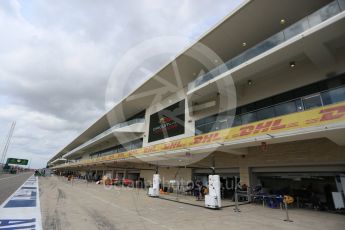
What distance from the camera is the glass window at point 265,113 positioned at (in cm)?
1252

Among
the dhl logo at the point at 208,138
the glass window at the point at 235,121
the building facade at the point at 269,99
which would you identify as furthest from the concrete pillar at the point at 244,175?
the dhl logo at the point at 208,138

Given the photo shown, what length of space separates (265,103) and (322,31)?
579 cm

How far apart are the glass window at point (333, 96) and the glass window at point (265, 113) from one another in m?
2.76

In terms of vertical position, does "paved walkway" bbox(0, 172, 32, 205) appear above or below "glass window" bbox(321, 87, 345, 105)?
below

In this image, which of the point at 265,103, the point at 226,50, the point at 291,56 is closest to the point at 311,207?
the point at 265,103

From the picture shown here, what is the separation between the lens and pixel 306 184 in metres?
12.6

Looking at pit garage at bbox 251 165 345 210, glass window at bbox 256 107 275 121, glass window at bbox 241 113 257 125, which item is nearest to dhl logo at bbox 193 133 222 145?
glass window at bbox 241 113 257 125

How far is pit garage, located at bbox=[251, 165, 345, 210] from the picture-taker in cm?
1097

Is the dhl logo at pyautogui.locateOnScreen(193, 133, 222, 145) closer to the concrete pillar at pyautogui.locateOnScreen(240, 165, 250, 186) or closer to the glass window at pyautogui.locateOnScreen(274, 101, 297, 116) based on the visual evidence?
the concrete pillar at pyautogui.locateOnScreen(240, 165, 250, 186)

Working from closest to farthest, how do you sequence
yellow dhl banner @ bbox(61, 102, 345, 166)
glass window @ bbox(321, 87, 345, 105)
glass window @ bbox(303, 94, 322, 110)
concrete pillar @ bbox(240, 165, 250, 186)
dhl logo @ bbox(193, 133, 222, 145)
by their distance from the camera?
yellow dhl banner @ bbox(61, 102, 345, 166) < glass window @ bbox(321, 87, 345, 105) < glass window @ bbox(303, 94, 322, 110) < dhl logo @ bbox(193, 133, 222, 145) < concrete pillar @ bbox(240, 165, 250, 186)

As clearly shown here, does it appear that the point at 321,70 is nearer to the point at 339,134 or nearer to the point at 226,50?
the point at 339,134

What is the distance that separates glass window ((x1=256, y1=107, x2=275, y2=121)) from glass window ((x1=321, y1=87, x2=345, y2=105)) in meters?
2.76

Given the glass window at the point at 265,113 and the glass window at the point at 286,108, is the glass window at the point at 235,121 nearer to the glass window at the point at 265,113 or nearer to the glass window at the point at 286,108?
the glass window at the point at 265,113

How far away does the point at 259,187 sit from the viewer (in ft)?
45.5
